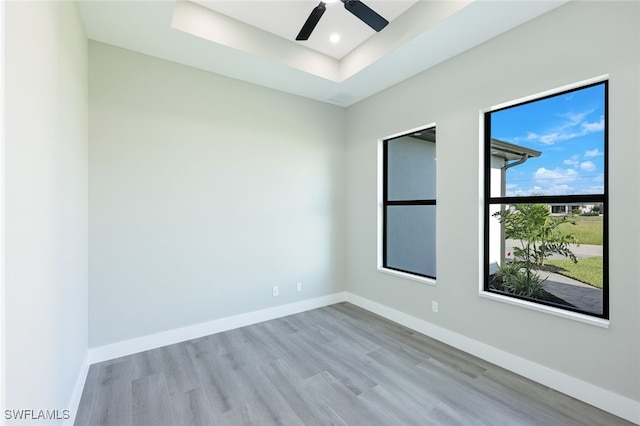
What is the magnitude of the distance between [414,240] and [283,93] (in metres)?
2.64

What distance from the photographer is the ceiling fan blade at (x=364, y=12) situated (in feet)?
6.73

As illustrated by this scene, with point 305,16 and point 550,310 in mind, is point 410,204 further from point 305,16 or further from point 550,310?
point 305,16

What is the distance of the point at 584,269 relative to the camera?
2215mm

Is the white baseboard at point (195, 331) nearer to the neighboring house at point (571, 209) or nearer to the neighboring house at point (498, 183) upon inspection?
the neighboring house at point (498, 183)

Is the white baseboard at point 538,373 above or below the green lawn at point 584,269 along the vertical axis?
below

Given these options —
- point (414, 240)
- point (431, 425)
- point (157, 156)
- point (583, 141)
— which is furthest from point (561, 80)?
point (157, 156)

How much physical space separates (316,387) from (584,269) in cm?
232

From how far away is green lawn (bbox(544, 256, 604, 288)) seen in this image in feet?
6.97

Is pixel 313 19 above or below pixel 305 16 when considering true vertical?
below

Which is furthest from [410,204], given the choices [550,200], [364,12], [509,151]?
[364,12]
